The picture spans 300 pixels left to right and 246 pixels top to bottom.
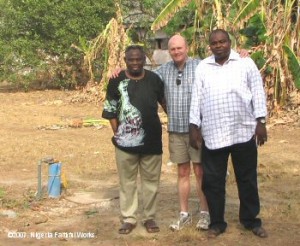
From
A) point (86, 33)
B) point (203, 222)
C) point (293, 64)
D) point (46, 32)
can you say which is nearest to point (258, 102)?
point (203, 222)

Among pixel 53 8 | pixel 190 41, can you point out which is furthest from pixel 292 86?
pixel 53 8

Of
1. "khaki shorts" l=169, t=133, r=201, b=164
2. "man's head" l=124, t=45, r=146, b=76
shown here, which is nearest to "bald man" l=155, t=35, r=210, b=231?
"khaki shorts" l=169, t=133, r=201, b=164

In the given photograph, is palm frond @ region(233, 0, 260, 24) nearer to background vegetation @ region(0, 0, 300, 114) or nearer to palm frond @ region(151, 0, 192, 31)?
background vegetation @ region(0, 0, 300, 114)

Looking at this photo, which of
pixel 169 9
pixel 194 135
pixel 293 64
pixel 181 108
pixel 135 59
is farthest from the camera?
pixel 169 9

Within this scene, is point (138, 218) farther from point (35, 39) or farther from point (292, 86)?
point (35, 39)

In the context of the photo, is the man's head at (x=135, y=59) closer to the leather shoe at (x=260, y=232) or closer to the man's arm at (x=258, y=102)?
the man's arm at (x=258, y=102)

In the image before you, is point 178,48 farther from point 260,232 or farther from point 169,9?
point 169,9

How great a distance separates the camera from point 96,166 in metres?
8.09

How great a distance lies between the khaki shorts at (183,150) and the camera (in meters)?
5.04

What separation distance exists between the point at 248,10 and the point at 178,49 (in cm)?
642

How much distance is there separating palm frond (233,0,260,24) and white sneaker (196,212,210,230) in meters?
6.52

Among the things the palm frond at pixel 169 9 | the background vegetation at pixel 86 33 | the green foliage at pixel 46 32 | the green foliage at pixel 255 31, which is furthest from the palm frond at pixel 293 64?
the green foliage at pixel 46 32

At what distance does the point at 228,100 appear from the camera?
469cm

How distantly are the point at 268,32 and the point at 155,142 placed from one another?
270 inches
